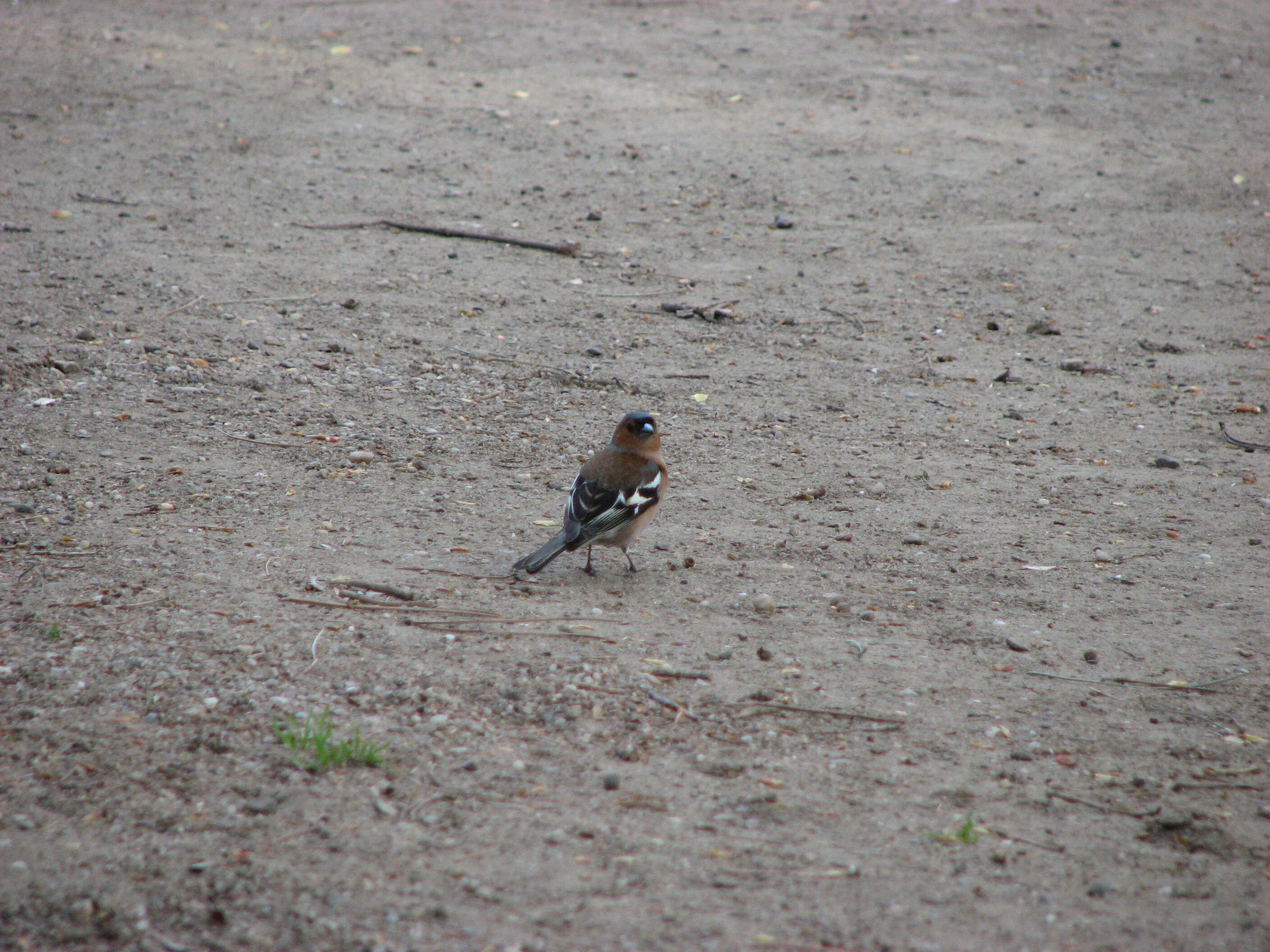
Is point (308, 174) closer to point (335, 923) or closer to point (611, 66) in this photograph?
point (611, 66)

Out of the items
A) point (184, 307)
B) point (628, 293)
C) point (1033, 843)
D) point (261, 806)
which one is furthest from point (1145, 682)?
point (184, 307)

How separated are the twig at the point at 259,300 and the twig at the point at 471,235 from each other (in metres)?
1.34

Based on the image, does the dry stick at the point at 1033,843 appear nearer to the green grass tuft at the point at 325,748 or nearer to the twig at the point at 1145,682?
the twig at the point at 1145,682

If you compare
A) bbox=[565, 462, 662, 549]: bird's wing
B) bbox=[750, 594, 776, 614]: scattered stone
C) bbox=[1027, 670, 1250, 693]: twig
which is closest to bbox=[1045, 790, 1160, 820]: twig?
bbox=[1027, 670, 1250, 693]: twig

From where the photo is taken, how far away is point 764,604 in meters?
4.45

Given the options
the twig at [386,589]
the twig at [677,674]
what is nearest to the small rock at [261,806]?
the twig at [386,589]

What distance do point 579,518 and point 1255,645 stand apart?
9.62ft

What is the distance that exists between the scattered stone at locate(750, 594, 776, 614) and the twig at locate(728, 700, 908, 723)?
71 centimetres

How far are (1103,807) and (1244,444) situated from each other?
3941 mm

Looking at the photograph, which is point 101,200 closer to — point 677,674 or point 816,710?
point 677,674

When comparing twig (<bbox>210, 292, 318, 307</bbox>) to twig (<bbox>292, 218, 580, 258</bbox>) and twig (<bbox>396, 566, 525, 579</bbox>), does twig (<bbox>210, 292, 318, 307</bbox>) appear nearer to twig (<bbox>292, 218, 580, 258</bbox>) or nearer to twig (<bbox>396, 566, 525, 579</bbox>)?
twig (<bbox>292, 218, 580, 258</bbox>)

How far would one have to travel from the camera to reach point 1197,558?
16.5ft

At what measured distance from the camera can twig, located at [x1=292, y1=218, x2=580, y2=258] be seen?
8344mm

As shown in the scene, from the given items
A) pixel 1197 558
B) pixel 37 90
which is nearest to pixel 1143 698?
pixel 1197 558
